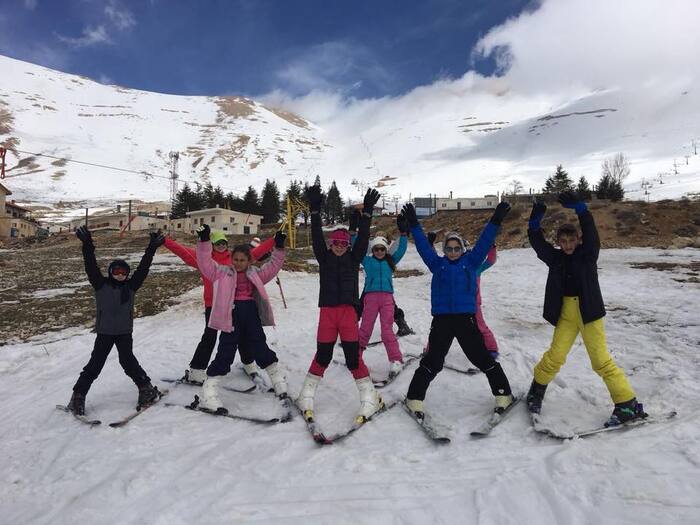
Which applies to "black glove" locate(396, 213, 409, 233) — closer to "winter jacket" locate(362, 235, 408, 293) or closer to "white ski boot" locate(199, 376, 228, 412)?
"winter jacket" locate(362, 235, 408, 293)

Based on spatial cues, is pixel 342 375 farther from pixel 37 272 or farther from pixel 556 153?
pixel 556 153

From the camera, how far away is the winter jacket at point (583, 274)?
155 inches

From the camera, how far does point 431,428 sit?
402cm

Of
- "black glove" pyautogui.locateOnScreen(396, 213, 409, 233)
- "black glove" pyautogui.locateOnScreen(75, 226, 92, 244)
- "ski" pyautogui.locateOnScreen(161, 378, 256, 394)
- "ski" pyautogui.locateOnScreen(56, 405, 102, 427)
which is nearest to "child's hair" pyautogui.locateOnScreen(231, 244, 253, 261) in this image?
"black glove" pyautogui.locateOnScreen(75, 226, 92, 244)

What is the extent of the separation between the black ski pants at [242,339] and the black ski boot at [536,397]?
2994 millimetres

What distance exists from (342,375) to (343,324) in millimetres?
1680

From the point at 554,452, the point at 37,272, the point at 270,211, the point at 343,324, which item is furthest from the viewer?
the point at 270,211

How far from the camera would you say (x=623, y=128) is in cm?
16112

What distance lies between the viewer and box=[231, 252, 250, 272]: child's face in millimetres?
4938

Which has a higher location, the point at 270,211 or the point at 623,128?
the point at 623,128

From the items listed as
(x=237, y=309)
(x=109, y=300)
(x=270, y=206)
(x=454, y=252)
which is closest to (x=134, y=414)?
(x=109, y=300)

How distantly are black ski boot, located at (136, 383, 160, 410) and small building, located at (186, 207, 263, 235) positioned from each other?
203 feet

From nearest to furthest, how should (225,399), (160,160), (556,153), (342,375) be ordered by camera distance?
(225,399)
(342,375)
(556,153)
(160,160)

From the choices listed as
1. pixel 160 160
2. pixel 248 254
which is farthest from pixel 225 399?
pixel 160 160
